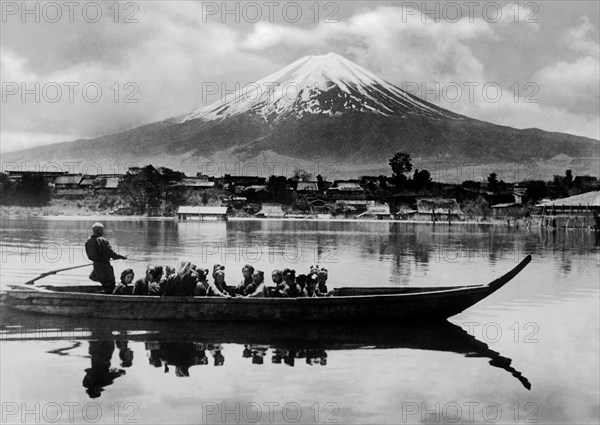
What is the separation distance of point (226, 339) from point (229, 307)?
56 cm

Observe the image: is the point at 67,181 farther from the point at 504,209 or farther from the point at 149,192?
the point at 504,209

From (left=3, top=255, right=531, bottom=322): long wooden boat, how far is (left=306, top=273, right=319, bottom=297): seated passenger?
320 mm

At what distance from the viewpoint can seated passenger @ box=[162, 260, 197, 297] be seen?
8.84 meters

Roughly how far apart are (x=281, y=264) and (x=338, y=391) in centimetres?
1121

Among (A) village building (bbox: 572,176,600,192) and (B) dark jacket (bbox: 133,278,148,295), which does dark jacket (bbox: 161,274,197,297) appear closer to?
(B) dark jacket (bbox: 133,278,148,295)

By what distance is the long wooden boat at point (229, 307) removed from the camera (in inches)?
Answer: 344

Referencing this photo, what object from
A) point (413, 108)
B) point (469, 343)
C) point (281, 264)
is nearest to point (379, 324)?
point (469, 343)

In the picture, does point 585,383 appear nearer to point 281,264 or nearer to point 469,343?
point 469,343

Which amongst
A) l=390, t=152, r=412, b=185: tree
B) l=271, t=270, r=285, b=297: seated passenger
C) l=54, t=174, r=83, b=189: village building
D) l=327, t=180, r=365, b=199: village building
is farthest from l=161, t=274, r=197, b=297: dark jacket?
l=390, t=152, r=412, b=185: tree

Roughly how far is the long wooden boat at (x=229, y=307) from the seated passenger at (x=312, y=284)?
32cm

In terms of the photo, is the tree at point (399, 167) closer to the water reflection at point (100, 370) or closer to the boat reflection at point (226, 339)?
the boat reflection at point (226, 339)

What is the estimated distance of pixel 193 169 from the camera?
97125 mm

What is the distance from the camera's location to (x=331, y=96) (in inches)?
4058

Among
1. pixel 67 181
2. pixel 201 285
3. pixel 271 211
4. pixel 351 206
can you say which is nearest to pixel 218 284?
pixel 201 285
